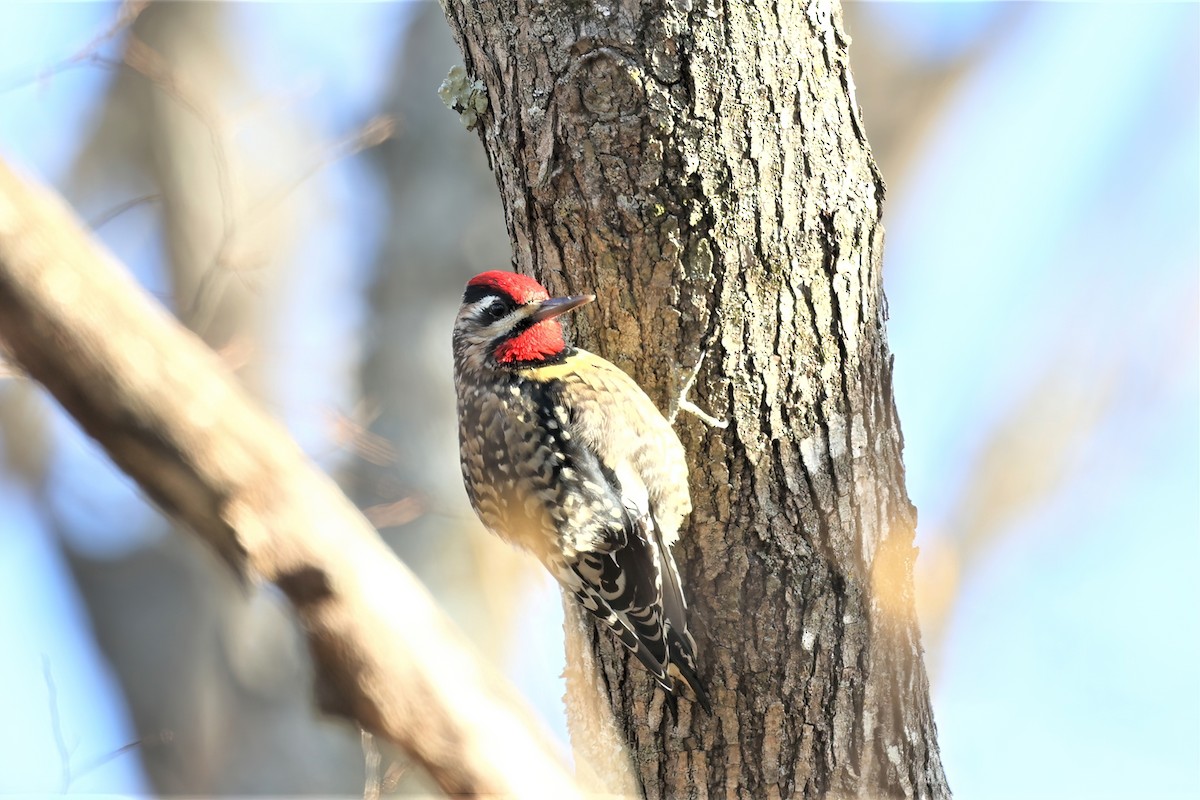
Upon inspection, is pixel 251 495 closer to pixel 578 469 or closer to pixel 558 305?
pixel 558 305

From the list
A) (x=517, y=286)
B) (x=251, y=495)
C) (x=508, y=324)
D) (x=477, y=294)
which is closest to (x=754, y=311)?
(x=517, y=286)

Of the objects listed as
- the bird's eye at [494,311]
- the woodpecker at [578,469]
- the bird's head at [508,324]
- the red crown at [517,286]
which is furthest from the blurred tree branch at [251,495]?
the bird's eye at [494,311]

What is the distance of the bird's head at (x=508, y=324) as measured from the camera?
11.2ft

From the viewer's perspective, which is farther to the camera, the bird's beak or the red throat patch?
the red throat patch

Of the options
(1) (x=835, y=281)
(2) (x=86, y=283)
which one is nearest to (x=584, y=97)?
(1) (x=835, y=281)

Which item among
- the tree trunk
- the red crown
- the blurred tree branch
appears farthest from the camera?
the red crown

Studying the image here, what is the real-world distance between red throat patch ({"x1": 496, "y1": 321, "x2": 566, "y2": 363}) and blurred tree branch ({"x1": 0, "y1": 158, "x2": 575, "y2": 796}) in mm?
2110

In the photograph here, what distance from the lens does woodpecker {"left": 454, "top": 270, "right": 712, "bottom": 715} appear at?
3.25 metres

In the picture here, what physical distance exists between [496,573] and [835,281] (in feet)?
13.1

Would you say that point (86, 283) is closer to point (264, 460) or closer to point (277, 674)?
point (264, 460)

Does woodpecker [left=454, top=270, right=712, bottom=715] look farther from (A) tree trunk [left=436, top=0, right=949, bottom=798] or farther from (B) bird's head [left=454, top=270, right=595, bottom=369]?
(A) tree trunk [left=436, top=0, right=949, bottom=798]

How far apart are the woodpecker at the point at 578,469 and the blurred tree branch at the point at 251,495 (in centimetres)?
162

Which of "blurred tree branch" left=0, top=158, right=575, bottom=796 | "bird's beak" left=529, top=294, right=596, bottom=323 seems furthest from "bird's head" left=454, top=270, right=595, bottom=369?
"blurred tree branch" left=0, top=158, right=575, bottom=796

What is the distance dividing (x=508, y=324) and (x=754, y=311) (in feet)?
3.09
